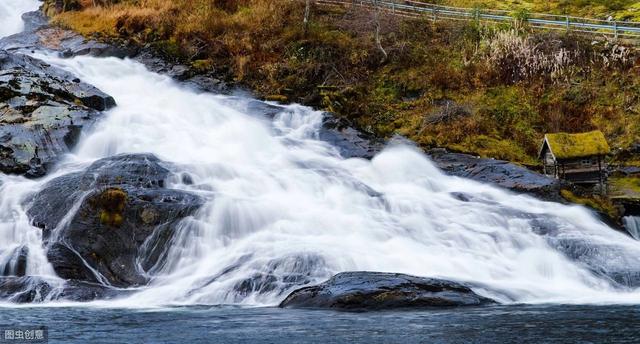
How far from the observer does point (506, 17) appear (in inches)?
1145

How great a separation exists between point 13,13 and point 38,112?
19.4 metres

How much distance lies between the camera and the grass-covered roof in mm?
18859

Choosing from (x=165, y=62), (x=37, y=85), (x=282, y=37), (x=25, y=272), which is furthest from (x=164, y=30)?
(x=25, y=272)

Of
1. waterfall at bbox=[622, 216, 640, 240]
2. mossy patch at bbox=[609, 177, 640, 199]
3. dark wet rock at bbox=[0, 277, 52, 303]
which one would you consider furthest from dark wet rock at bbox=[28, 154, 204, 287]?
mossy patch at bbox=[609, 177, 640, 199]

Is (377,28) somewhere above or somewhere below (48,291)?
above

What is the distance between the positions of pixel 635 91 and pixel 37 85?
20.9 metres

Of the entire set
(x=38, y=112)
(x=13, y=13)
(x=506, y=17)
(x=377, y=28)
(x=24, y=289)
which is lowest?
(x=24, y=289)

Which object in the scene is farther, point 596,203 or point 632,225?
A: point 632,225

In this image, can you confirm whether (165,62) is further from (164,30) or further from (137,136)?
(137,136)

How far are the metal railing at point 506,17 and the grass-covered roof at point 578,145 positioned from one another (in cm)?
982

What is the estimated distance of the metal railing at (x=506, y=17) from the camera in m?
27.3

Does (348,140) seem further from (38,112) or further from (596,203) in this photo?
(38,112)

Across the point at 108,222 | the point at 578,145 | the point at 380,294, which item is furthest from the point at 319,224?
the point at 578,145

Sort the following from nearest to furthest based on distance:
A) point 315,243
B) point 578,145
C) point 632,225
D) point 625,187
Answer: point 315,243 < point 632,225 < point 578,145 < point 625,187
